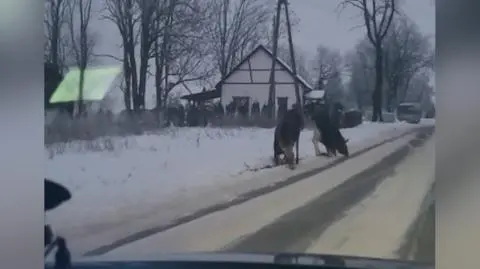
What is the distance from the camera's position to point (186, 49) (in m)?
2.09

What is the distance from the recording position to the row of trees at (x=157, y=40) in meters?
2.07

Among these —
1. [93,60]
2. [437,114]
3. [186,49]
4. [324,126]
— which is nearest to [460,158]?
[437,114]

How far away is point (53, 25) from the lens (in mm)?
2098

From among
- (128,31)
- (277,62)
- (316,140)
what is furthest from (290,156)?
(128,31)

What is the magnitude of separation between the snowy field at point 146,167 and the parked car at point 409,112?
0.19 metres

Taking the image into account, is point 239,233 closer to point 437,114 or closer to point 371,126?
Result: point 371,126

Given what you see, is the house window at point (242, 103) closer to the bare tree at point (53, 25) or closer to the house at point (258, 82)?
the house at point (258, 82)

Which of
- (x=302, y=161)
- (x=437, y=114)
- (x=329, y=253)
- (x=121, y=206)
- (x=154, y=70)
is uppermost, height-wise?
(x=154, y=70)

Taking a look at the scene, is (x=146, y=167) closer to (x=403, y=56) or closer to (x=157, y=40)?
(x=157, y=40)

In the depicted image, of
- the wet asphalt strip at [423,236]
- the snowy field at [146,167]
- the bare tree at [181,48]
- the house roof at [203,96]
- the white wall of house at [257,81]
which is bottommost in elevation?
the wet asphalt strip at [423,236]

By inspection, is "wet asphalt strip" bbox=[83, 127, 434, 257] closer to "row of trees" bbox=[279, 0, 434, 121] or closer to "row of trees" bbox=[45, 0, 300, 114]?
"row of trees" bbox=[279, 0, 434, 121]

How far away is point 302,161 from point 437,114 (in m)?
0.46

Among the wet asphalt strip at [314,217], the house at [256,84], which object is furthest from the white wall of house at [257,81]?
the wet asphalt strip at [314,217]

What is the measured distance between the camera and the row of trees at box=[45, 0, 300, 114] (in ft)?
6.80
